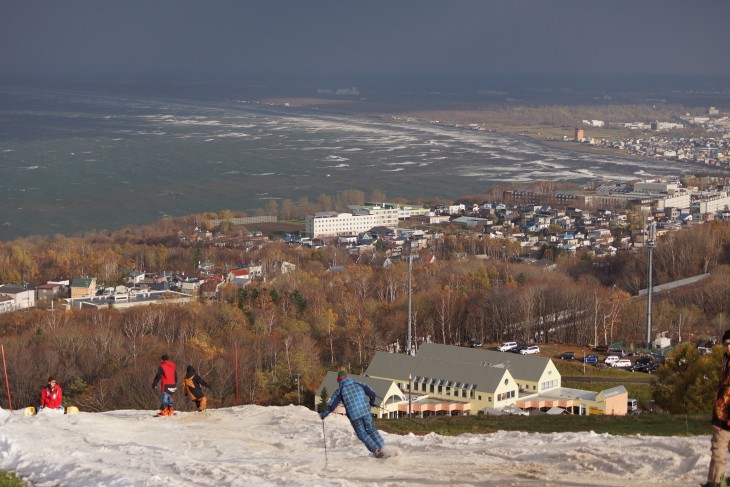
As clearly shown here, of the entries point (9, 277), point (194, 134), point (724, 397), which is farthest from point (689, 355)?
point (194, 134)

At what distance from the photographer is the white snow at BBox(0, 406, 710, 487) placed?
6434 millimetres

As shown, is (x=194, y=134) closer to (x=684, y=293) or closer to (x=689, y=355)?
(x=684, y=293)

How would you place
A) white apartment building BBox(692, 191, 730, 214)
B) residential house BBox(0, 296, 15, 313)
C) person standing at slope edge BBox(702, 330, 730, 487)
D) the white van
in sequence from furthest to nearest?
1. white apartment building BBox(692, 191, 730, 214)
2. residential house BBox(0, 296, 15, 313)
3. the white van
4. person standing at slope edge BBox(702, 330, 730, 487)

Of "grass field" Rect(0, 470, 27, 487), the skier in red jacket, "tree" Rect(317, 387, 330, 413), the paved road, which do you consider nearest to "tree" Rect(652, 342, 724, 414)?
the paved road

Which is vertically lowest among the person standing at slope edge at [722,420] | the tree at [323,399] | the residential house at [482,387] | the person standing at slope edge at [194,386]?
the residential house at [482,387]

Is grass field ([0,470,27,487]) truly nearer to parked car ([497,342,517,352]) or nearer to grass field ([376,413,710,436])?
grass field ([376,413,710,436])

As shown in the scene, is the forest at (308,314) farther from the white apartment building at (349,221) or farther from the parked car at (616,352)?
A: the white apartment building at (349,221)

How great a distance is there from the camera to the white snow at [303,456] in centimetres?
643

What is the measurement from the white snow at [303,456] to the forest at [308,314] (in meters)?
4.14

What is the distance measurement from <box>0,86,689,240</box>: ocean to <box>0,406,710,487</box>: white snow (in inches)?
1140

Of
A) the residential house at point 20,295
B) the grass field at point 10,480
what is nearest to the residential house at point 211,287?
the residential house at point 20,295

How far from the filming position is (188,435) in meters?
8.34

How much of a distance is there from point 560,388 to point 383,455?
Answer: 9.80 m

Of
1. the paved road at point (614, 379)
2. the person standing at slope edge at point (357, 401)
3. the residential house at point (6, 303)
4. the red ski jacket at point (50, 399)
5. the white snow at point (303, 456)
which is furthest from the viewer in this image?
the residential house at point (6, 303)
